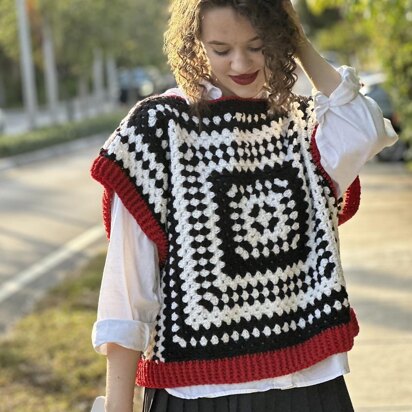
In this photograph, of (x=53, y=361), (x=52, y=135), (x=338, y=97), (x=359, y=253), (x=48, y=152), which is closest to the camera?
(x=338, y=97)

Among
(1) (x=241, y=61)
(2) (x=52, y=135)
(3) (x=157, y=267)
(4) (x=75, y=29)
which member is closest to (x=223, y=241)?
(3) (x=157, y=267)

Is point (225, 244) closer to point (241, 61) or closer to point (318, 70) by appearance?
point (241, 61)

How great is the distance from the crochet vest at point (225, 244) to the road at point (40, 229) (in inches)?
203

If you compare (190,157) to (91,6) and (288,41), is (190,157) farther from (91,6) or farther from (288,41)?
(91,6)

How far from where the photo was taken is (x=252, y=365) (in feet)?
7.17

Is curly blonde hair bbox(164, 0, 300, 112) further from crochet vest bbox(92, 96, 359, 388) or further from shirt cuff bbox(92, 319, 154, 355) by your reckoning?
shirt cuff bbox(92, 319, 154, 355)

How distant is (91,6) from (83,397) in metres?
27.2

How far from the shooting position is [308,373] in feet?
7.33

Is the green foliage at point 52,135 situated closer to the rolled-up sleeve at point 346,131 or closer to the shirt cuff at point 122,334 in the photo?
the rolled-up sleeve at point 346,131

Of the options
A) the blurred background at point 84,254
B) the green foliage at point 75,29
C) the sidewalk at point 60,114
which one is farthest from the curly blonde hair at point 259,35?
the sidewalk at point 60,114

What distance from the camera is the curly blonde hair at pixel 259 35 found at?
217cm

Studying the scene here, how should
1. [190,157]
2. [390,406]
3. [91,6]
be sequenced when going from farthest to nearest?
[91,6]
[390,406]
[190,157]

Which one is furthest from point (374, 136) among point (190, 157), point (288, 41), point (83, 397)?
point (83, 397)

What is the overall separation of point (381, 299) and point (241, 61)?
16.4 feet
